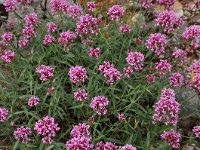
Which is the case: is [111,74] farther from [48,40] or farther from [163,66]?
[48,40]

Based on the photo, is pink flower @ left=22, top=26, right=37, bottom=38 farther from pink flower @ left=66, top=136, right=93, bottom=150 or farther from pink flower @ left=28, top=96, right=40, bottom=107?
pink flower @ left=66, top=136, right=93, bottom=150

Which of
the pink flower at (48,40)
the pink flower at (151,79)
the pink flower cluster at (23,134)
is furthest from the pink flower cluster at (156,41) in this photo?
the pink flower cluster at (23,134)

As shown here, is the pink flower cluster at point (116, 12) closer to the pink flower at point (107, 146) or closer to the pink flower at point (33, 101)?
the pink flower at point (33, 101)

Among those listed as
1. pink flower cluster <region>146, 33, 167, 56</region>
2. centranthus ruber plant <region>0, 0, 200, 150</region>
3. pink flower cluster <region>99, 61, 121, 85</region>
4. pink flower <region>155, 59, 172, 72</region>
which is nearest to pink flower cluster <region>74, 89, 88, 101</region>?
centranthus ruber plant <region>0, 0, 200, 150</region>

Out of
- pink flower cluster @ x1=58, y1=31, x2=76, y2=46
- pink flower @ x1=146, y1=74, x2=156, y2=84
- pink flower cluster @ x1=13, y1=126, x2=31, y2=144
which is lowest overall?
pink flower cluster @ x1=13, y1=126, x2=31, y2=144

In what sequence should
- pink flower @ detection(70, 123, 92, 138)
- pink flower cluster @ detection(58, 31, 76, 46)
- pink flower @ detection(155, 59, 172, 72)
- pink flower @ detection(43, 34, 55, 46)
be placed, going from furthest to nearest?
pink flower @ detection(43, 34, 55, 46)
pink flower cluster @ detection(58, 31, 76, 46)
pink flower @ detection(155, 59, 172, 72)
pink flower @ detection(70, 123, 92, 138)

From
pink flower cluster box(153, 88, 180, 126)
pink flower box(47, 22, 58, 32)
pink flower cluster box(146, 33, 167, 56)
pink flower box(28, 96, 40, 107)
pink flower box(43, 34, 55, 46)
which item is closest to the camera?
Result: pink flower cluster box(153, 88, 180, 126)

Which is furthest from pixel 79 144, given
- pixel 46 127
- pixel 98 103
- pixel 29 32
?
pixel 29 32

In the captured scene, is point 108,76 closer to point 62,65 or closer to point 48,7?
point 62,65

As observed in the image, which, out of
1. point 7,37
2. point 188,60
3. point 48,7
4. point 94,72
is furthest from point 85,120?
point 48,7
